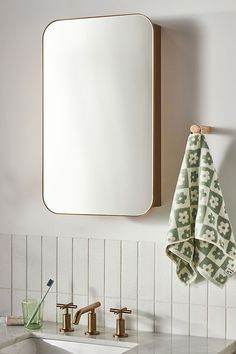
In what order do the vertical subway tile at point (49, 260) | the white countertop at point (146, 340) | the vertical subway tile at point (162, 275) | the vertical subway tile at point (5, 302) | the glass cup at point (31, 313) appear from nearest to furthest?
1. the white countertop at point (146, 340)
2. the vertical subway tile at point (162, 275)
3. the glass cup at point (31, 313)
4. the vertical subway tile at point (49, 260)
5. the vertical subway tile at point (5, 302)

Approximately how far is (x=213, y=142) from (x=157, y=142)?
0.20 m

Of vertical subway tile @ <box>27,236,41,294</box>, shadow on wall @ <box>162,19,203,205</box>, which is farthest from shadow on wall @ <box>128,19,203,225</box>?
vertical subway tile @ <box>27,236,41,294</box>

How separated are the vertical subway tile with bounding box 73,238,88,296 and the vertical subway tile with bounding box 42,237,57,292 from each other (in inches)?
3.5

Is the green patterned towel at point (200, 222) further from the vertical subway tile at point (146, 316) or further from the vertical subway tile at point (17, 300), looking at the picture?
the vertical subway tile at point (17, 300)

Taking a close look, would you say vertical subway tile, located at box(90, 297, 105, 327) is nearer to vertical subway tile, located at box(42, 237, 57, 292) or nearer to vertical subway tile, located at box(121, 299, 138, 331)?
vertical subway tile, located at box(121, 299, 138, 331)

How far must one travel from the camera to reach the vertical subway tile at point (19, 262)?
3203 mm

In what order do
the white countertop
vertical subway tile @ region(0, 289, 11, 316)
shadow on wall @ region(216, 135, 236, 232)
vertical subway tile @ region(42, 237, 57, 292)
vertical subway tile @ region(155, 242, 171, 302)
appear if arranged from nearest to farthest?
the white countertop → shadow on wall @ region(216, 135, 236, 232) → vertical subway tile @ region(155, 242, 171, 302) → vertical subway tile @ region(42, 237, 57, 292) → vertical subway tile @ region(0, 289, 11, 316)

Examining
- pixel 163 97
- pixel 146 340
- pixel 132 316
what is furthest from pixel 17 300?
pixel 163 97

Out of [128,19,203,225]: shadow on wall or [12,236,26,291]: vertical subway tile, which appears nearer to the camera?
[128,19,203,225]: shadow on wall

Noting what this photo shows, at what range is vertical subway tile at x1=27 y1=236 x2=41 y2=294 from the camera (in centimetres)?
317

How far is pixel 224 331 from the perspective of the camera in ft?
9.34

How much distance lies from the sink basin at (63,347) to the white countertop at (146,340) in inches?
0.5

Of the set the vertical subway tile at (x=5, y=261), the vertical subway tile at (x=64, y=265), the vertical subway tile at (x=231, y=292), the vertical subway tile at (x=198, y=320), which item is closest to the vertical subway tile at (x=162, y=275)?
the vertical subway tile at (x=198, y=320)

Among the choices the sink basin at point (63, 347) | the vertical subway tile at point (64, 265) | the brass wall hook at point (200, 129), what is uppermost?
the brass wall hook at point (200, 129)
